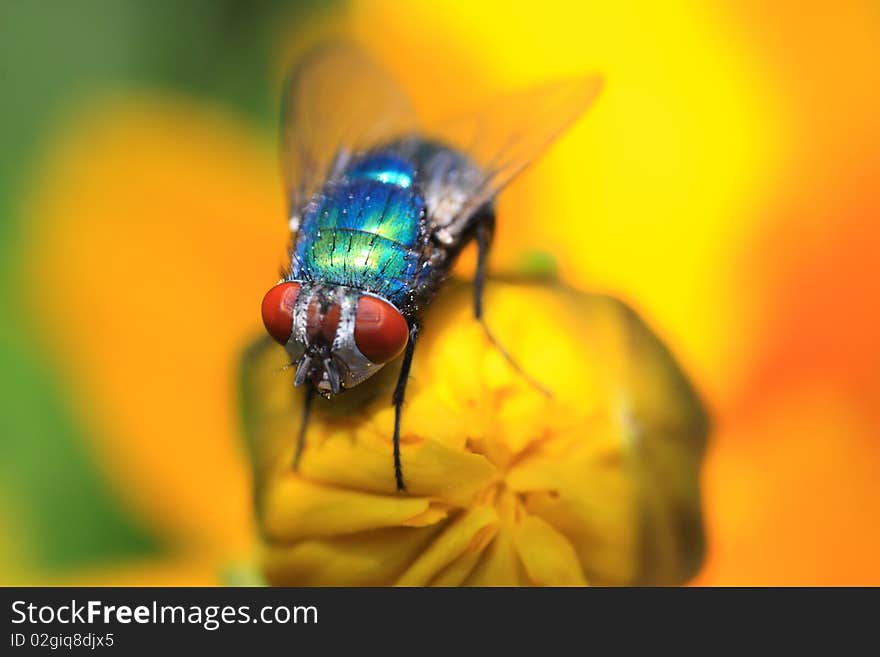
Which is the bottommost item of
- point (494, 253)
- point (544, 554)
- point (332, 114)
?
point (544, 554)

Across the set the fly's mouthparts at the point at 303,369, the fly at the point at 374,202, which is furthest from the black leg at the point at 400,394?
the fly's mouthparts at the point at 303,369

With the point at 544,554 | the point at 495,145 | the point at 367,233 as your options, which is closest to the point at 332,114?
the point at 495,145

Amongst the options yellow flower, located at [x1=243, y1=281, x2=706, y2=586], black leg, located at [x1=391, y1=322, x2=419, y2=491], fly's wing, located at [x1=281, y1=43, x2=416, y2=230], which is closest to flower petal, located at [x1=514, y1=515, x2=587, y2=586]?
yellow flower, located at [x1=243, y1=281, x2=706, y2=586]

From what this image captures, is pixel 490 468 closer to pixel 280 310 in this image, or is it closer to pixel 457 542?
pixel 457 542

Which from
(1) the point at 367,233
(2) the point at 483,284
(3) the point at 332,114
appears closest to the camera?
(1) the point at 367,233

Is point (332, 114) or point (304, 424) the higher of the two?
point (332, 114)

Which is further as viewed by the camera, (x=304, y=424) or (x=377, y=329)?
(x=304, y=424)

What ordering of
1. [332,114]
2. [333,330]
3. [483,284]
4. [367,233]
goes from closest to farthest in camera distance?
[333,330] < [367,233] < [483,284] < [332,114]
